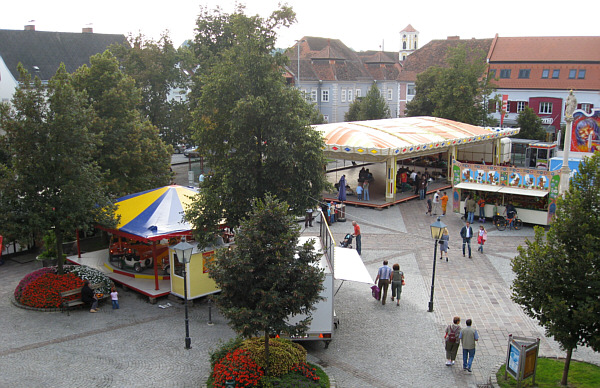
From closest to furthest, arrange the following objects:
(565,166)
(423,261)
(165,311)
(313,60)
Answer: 1. (165,311)
2. (423,261)
3. (565,166)
4. (313,60)

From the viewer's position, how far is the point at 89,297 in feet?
55.7

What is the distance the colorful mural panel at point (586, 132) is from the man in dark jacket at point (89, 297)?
31.8 metres

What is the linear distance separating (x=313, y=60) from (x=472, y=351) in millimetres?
65104

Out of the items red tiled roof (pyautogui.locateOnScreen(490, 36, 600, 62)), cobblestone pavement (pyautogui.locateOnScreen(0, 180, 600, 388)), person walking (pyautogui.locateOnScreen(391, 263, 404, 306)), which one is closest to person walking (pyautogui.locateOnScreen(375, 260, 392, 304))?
person walking (pyautogui.locateOnScreen(391, 263, 404, 306))

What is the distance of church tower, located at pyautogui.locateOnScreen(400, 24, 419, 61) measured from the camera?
122812 mm

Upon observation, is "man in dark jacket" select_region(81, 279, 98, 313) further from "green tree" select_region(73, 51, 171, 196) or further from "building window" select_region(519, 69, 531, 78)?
"building window" select_region(519, 69, 531, 78)

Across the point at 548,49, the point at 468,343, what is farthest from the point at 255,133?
the point at 548,49

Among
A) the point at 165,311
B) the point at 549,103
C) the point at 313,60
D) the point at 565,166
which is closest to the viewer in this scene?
the point at 165,311

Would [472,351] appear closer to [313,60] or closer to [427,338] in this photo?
[427,338]

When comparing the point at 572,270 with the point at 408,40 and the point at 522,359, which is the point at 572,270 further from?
the point at 408,40

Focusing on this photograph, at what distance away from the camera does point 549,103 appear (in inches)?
2336

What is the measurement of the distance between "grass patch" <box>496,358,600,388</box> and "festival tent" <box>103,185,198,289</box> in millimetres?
10828

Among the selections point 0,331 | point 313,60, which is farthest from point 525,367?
point 313,60

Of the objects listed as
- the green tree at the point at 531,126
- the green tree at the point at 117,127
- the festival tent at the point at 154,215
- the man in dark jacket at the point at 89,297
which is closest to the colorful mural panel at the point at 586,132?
the green tree at the point at 531,126
